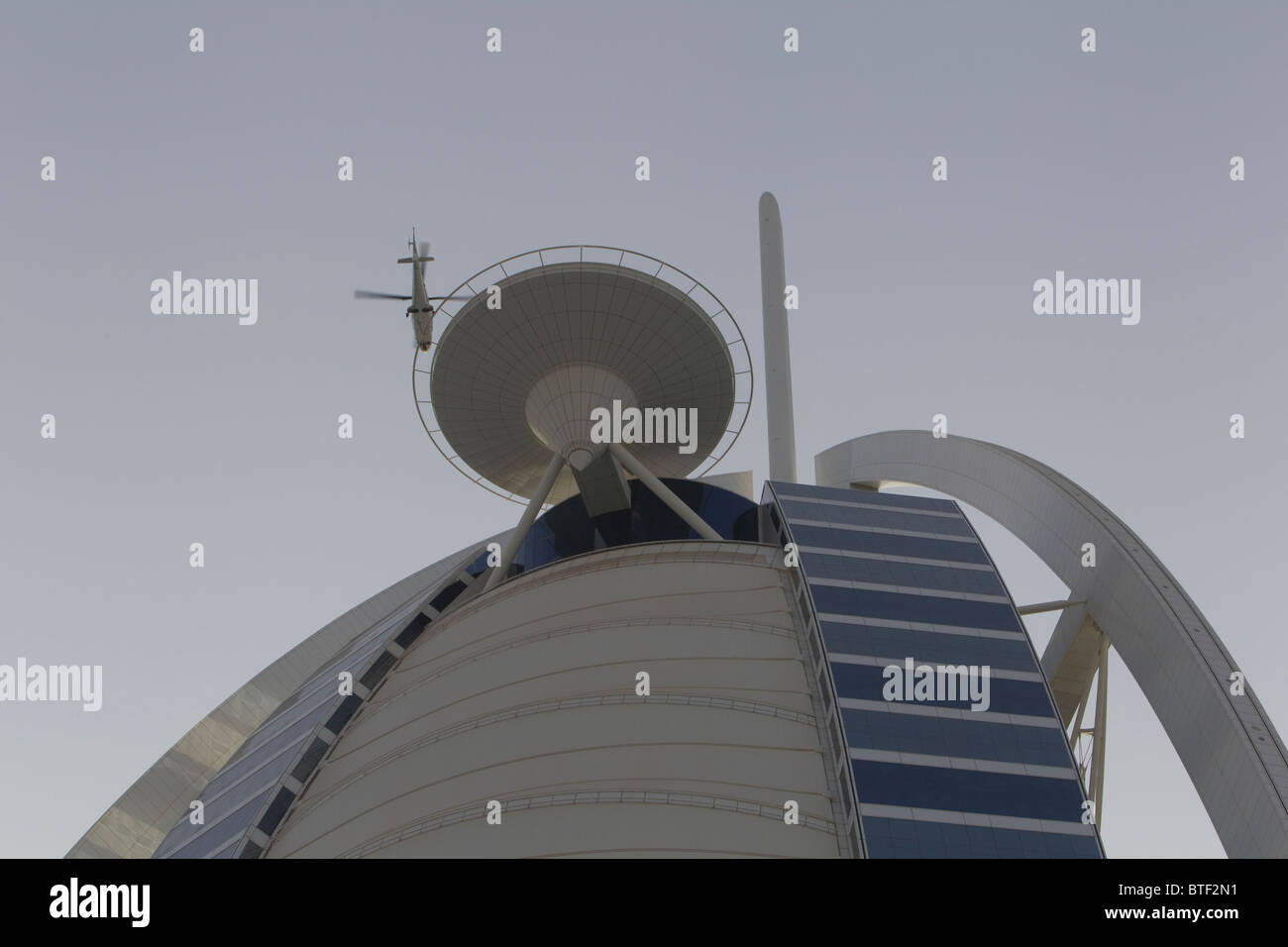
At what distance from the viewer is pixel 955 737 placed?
119 feet

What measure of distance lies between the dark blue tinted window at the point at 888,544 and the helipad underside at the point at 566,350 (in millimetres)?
10602

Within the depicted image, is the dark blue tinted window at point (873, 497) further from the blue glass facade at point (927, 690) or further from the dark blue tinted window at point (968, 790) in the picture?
the dark blue tinted window at point (968, 790)

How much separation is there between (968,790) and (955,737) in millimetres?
2087

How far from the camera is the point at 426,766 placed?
38.0 m

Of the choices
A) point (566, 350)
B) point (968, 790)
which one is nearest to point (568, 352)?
point (566, 350)

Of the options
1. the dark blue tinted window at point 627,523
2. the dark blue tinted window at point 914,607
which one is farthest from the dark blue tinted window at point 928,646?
the dark blue tinted window at point 627,523

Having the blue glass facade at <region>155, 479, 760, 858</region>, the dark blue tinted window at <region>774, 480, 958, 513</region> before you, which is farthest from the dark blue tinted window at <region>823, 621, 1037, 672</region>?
the blue glass facade at <region>155, 479, 760, 858</region>

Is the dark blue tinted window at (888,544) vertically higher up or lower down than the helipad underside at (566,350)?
lower down

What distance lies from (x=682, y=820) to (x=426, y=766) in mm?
9307

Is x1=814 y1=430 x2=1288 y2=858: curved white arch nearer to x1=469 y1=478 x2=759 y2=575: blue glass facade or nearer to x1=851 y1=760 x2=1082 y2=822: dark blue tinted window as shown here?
x1=851 y1=760 x2=1082 y2=822: dark blue tinted window

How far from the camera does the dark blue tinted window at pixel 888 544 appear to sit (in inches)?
1820

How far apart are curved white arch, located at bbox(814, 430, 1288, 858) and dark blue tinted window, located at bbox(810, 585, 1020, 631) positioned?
11.8ft
